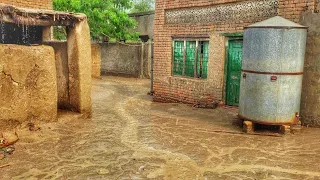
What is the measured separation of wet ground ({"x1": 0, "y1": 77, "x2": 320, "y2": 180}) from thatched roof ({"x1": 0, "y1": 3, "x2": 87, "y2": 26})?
2234mm

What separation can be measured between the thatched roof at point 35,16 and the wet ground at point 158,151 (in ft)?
7.33

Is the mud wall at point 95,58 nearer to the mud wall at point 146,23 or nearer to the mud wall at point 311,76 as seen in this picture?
the mud wall at point 146,23

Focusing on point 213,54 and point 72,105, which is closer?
point 72,105

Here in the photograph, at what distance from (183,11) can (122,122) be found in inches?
168

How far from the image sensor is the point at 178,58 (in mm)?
9766

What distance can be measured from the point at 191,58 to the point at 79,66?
12.2 ft

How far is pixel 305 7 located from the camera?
6609 millimetres

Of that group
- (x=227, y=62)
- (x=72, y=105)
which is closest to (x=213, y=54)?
(x=227, y=62)

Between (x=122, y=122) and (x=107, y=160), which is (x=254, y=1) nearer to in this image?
(x=122, y=122)

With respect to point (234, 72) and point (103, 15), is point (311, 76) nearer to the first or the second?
point (234, 72)

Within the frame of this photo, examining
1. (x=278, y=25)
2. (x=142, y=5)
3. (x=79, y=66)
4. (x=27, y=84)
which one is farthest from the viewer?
(x=142, y=5)

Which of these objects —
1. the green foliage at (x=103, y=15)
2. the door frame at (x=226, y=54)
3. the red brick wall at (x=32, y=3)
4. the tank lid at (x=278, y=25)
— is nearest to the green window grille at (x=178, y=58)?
the door frame at (x=226, y=54)

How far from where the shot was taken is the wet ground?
170 inches

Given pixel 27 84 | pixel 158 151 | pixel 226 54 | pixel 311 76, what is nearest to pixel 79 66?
pixel 27 84
